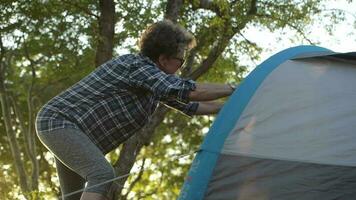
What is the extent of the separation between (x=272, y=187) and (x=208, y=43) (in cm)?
879

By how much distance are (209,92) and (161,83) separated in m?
0.30

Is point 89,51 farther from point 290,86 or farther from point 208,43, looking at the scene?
point 290,86

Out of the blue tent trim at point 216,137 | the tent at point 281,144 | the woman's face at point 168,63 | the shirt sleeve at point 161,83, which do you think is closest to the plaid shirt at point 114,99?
the shirt sleeve at point 161,83

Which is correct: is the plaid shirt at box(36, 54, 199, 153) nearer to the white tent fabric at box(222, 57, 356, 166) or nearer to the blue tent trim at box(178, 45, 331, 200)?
the blue tent trim at box(178, 45, 331, 200)

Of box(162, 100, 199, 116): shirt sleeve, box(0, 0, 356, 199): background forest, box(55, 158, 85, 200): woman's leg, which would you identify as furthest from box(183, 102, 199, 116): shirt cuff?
box(0, 0, 356, 199): background forest

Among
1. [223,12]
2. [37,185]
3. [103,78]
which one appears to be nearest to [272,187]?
[103,78]

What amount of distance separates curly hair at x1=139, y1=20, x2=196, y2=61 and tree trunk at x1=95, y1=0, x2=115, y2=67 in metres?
6.43

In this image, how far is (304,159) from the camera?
388 centimetres

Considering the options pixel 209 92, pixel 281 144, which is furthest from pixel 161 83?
pixel 281 144

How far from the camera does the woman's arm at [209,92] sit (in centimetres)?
410

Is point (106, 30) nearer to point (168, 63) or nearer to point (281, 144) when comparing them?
point (168, 63)

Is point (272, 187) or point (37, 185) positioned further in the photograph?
point (37, 185)

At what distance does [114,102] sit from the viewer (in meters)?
4.21

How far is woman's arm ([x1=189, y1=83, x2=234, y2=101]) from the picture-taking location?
13.5 ft
